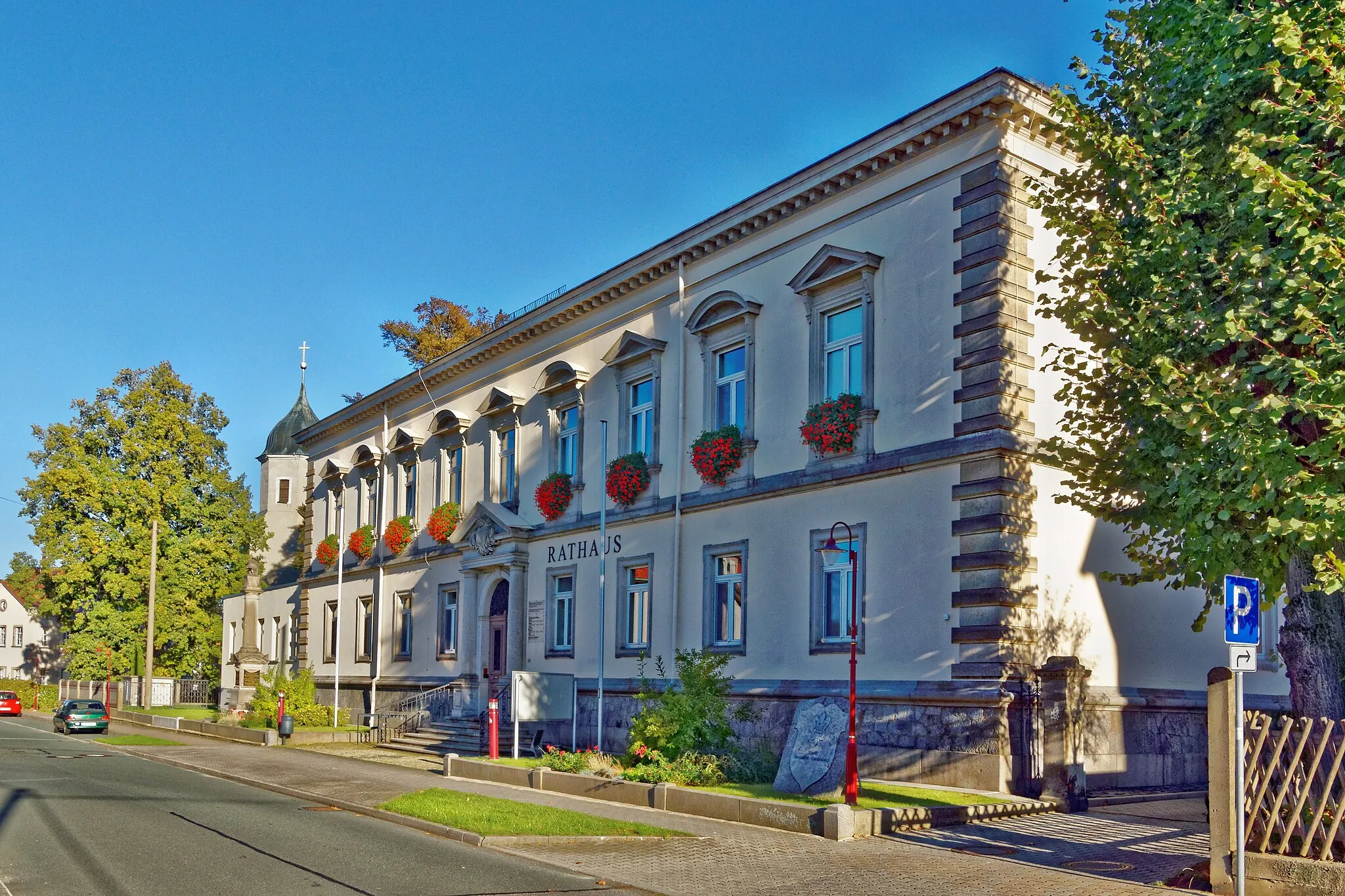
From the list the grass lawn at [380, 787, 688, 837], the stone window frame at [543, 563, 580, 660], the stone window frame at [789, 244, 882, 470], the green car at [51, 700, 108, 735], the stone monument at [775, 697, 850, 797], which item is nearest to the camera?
the grass lawn at [380, 787, 688, 837]

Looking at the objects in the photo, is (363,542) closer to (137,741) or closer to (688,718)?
(137,741)

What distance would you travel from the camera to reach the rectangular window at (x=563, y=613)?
28.7 metres

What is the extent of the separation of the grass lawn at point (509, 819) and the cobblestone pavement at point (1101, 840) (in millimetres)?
3594

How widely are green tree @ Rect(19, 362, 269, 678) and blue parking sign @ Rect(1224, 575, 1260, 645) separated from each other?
52414mm

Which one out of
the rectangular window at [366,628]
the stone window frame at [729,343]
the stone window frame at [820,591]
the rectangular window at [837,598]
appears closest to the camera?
the stone window frame at [820,591]

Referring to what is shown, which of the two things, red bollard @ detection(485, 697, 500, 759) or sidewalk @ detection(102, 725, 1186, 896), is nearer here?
sidewalk @ detection(102, 725, 1186, 896)

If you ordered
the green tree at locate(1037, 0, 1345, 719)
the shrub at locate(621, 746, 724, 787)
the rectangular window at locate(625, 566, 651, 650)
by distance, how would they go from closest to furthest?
the green tree at locate(1037, 0, 1345, 719) < the shrub at locate(621, 746, 724, 787) < the rectangular window at locate(625, 566, 651, 650)

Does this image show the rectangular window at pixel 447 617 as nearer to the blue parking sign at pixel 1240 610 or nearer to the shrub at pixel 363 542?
the shrub at pixel 363 542

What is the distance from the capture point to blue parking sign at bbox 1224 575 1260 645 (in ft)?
33.8

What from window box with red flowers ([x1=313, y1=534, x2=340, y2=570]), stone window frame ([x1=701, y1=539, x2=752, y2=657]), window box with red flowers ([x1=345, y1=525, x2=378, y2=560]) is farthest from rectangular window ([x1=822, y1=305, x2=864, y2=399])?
window box with red flowers ([x1=313, y1=534, x2=340, y2=570])

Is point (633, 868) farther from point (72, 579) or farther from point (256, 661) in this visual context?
point (72, 579)

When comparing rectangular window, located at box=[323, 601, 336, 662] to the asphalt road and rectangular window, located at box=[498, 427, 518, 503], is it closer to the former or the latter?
rectangular window, located at box=[498, 427, 518, 503]

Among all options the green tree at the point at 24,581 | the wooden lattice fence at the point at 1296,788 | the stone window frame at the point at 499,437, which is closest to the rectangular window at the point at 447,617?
the stone window frame at the point at 499,437

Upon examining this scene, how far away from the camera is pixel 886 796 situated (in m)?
17.0
